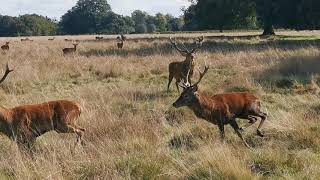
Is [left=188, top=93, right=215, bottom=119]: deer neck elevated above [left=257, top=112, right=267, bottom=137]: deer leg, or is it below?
above

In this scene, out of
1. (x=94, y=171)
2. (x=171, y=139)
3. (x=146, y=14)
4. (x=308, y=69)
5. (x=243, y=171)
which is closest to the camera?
(x=243, y=171)

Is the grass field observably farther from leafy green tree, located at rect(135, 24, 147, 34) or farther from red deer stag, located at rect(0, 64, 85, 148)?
leafy green tree, located at rect(135, 24, 147, 34)

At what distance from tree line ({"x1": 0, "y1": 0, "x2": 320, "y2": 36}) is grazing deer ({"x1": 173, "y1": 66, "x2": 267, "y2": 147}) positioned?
2768 cm

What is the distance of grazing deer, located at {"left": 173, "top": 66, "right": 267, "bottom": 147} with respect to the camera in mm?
8703

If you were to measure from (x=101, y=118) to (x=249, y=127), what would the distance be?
2486mm

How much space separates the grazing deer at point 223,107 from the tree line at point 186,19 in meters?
27.7

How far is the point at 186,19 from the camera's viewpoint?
66250 millimetres

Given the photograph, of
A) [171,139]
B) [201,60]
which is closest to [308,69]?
[201,60]

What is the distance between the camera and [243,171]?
6258mm

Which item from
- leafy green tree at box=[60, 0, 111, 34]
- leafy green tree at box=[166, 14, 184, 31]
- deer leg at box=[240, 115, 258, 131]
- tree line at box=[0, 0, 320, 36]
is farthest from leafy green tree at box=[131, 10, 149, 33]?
deer leg at box=[240, 115, 258, 131]

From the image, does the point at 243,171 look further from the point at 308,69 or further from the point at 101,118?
the point at 308,69

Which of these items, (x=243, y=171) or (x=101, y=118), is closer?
(x=243, y=171)

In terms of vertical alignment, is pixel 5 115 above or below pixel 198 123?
above

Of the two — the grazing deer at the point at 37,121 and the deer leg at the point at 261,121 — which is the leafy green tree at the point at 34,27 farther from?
the grazing deer at the point at 37,121
